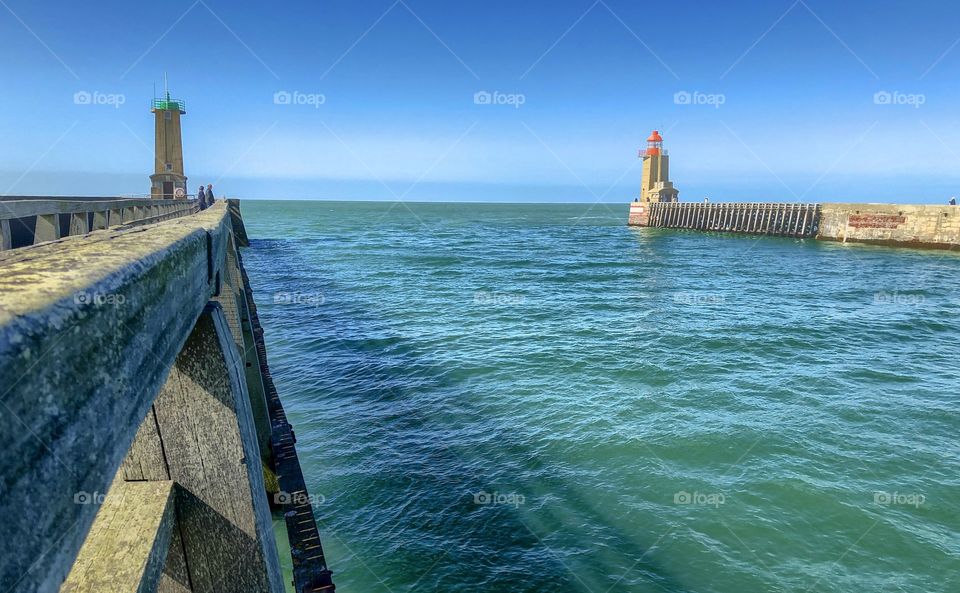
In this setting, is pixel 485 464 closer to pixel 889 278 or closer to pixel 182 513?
pixel 182 513

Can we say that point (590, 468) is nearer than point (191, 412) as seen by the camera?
No

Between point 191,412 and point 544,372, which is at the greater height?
point 191,412

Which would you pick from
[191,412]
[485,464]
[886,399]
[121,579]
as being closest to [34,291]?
[121,579]

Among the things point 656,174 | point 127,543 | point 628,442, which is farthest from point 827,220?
point 127,543

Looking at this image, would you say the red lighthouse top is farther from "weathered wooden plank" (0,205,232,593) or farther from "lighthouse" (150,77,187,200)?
"weathered wooden plank" (0,205,232,593)

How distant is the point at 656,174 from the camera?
3253 inches

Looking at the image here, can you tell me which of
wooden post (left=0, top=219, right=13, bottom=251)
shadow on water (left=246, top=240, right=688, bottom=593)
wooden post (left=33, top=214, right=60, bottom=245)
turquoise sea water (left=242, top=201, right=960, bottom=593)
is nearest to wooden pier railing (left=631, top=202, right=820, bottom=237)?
turquoise sea water (left=242, top=201, right=960, bottom=593)

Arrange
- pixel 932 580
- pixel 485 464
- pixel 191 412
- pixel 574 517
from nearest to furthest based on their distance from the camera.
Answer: pixel 191 412
pixel 932 580
pixel 574 517
pixel 485 464

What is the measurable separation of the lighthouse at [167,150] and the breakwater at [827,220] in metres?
62.1

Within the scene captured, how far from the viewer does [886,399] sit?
1433cm

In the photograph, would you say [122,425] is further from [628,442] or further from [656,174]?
[656,174]

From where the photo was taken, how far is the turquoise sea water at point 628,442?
27.4 feet

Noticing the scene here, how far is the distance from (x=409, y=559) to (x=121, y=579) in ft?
21.3

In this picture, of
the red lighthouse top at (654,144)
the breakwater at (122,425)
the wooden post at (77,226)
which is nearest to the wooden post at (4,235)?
Answer: the breakwater at (122,425)
